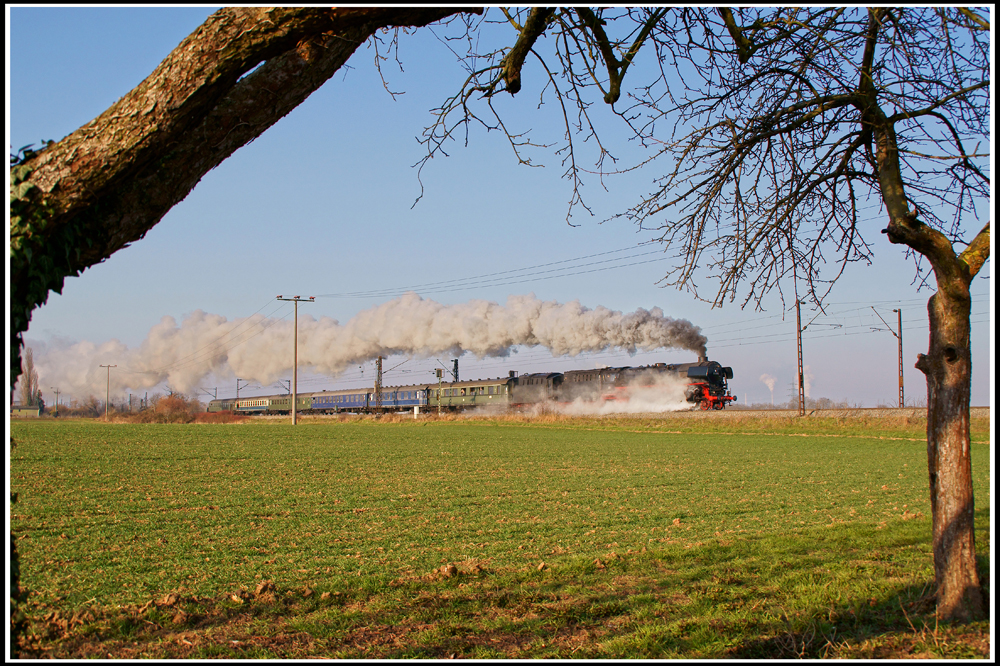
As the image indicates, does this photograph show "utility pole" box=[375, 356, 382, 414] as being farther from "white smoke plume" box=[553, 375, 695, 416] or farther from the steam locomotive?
"white smoke plume" box=[553, 375, 695, 416]

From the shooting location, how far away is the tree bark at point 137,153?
3.12m

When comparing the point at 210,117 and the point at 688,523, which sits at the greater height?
the point at 210,117

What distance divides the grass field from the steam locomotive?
26.7 metres

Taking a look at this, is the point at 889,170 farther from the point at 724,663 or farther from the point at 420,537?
the point at 420,537

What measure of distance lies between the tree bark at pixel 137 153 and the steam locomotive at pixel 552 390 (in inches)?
1691

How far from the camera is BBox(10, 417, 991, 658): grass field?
4.76 metres

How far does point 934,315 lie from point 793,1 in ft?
8.74

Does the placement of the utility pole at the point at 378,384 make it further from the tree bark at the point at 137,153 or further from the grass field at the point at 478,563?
the tree bark at the point at 137,153

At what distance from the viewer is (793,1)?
17.8 ft

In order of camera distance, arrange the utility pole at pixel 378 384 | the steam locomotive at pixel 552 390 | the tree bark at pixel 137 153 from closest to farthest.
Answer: the tree bark at pixel 137 153 → the steam locomotive at pixel 552 390 → the utility pole at pixel 378 384

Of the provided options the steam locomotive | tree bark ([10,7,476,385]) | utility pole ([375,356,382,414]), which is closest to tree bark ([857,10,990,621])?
tree bark ([10,7,476,385])

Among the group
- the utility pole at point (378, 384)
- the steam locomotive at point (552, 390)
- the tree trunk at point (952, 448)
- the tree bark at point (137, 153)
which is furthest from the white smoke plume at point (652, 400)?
the tree bark at point (137, 153)

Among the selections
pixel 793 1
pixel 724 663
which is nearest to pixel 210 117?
pixel 724 663

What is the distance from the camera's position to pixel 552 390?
50.6 metres
